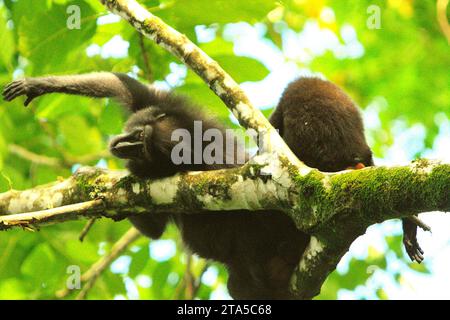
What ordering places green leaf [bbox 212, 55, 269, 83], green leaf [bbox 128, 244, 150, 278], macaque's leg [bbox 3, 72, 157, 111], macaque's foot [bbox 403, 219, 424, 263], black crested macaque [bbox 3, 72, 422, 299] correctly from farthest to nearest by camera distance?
green leaf [bbox 128, 244, 150, 278] < green leaf [bbox 212, 55, 269, 83] < macaque's leg [bbox 3, 72, 157, 111] < black crested macaque [bbox 3, 72, 422, 299] < macaque's foot [bbox 403, 219, 424, 263]

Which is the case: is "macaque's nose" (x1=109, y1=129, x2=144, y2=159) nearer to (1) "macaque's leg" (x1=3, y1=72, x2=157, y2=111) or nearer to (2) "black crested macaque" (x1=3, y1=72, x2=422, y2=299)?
(2) "black crested macaque" (x1=3, y1=72, x2=422, y2=299)

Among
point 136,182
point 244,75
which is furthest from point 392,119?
point 136,182

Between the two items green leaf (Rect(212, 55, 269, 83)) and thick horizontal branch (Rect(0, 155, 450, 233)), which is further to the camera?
green leaf (Rect(212, 55, 269, 83))

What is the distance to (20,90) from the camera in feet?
15.2

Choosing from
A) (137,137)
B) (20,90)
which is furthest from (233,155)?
(20,90)

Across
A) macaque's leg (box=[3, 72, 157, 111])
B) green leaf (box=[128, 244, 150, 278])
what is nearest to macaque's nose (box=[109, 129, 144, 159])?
macaque's leg (box=[3, 72, 157, 111])

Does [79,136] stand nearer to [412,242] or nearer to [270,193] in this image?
[270,193]

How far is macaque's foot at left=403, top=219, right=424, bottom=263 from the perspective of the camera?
4336mm

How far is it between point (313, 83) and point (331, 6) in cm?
301

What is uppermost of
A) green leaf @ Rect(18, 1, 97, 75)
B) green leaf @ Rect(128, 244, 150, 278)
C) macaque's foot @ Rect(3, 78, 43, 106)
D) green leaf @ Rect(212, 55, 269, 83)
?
green leaf @ Rect(18, 1, 97, 75)

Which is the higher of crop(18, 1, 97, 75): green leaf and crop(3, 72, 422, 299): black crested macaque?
crop(18, 1, 97, 75): green leaf

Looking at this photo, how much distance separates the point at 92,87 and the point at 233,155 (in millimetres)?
1302

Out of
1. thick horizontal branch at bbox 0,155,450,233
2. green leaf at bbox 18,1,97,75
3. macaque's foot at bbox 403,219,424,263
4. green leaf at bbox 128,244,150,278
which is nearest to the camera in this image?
thick horizontal branch at bbox 0,155,450,233
